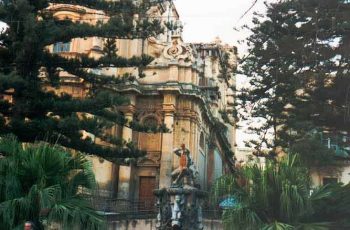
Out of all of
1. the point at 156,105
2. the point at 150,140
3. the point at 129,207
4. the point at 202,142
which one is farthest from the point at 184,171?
the point at 202,142

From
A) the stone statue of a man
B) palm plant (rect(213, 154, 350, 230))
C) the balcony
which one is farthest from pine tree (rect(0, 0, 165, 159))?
the balcony

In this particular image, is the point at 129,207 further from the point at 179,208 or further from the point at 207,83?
the point at 179,208

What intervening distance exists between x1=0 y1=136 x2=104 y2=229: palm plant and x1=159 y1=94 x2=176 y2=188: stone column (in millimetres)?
19969

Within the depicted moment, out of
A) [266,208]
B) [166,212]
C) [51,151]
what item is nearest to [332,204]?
[266,208]

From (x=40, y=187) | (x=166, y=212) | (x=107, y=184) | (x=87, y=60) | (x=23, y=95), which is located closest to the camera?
(x=40, y=187)

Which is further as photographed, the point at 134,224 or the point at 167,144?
the point at 167,144

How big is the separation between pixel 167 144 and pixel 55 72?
1432cm

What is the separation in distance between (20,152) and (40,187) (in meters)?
1.10

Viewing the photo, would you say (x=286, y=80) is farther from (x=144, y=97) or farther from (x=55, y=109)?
(x=144, y=97)

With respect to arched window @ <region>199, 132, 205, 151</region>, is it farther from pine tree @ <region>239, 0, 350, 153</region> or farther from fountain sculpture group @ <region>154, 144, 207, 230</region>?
fountain sculpture group @ <region>154, 144, 207, 230</region>

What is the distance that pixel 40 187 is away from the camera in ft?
40.7

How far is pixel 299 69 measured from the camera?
20.6 meters

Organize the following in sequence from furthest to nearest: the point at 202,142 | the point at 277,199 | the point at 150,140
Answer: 1. the point at 202,142
2. the point at 150,140
3. the point at 277,199

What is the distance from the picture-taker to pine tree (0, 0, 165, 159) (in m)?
18.8
